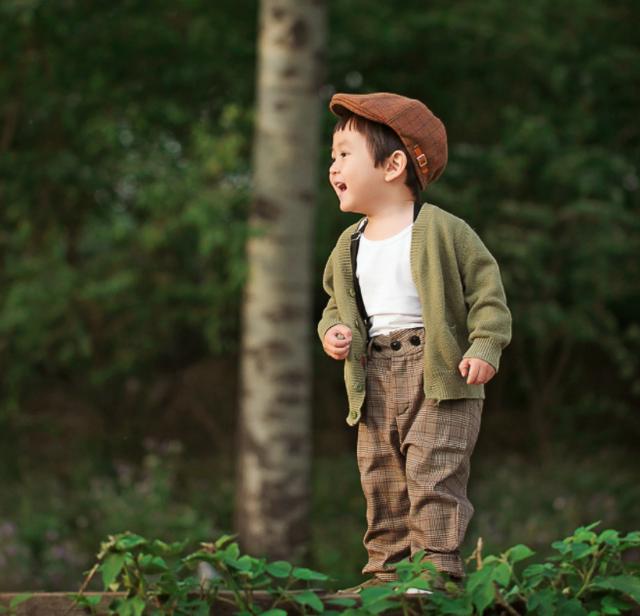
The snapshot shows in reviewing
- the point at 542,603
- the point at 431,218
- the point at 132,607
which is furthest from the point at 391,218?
the point at 132,607

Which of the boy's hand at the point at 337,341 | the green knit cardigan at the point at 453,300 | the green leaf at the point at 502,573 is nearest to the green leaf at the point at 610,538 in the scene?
the green leaf at the point at 502,573

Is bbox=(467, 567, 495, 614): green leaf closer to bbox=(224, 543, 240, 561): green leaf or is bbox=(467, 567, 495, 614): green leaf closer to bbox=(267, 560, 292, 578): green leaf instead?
bbox=(267, 560, 292, 578): green leaf

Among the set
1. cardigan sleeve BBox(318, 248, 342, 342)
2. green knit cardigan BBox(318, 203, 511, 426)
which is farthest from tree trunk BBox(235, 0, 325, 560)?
green knit cardigan BBox(318, 203, 511, 426)

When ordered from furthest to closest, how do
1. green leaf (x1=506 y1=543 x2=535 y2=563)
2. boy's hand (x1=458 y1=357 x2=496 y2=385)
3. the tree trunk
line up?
the tree trunk < green leaf (x1=506 y1=543 x2=535 y2=563) < boy's hand (x1=458 y1=357 x2=496 y2=385)

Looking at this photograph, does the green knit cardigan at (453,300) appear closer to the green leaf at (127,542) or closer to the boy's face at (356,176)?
the boy's face at (356,176)

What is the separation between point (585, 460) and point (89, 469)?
483 cm

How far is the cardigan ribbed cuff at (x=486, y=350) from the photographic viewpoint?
91.1 inches

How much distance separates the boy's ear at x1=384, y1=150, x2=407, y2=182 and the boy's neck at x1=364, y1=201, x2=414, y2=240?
→ 74mm

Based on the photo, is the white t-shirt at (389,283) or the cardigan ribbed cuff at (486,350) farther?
the white t-shirt at (389,283)

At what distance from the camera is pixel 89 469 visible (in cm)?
1052

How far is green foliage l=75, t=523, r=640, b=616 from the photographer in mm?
2496

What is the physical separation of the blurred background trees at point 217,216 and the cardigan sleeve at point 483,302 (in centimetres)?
483

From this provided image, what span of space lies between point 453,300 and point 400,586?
62 centimetres

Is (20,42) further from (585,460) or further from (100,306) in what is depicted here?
(585,460)
